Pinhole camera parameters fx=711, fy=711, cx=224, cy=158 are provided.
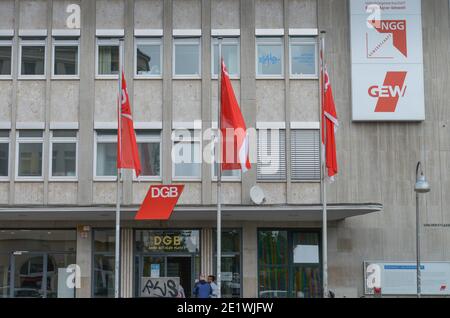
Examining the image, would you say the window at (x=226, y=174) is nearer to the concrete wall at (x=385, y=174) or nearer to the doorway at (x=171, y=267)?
the doorway at (x=171, y=267)

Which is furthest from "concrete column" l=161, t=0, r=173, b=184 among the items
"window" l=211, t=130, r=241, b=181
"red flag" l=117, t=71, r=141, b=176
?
"red flag" l=117, t=71, r=141, b=176

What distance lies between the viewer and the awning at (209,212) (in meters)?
22.0

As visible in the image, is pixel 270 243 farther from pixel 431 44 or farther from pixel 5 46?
pixel 5 46

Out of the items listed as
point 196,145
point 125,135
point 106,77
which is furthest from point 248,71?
point 125,135

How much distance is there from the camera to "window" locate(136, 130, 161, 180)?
78.8ft

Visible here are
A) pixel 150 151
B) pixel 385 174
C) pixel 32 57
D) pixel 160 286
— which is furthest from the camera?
pixel 32 57

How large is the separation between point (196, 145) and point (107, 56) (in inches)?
177

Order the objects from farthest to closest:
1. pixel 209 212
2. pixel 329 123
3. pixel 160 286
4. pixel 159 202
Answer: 1. pixel 160 286
2. pixel 209 212
3. pixel 159 202
4. pixel 329 123

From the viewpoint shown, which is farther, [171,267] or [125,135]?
[171,267]

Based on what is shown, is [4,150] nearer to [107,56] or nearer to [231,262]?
[107,56]

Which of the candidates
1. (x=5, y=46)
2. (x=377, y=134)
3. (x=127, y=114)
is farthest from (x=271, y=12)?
(x=5, y=46)

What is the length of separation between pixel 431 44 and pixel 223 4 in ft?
24.0

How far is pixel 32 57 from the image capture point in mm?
24750
